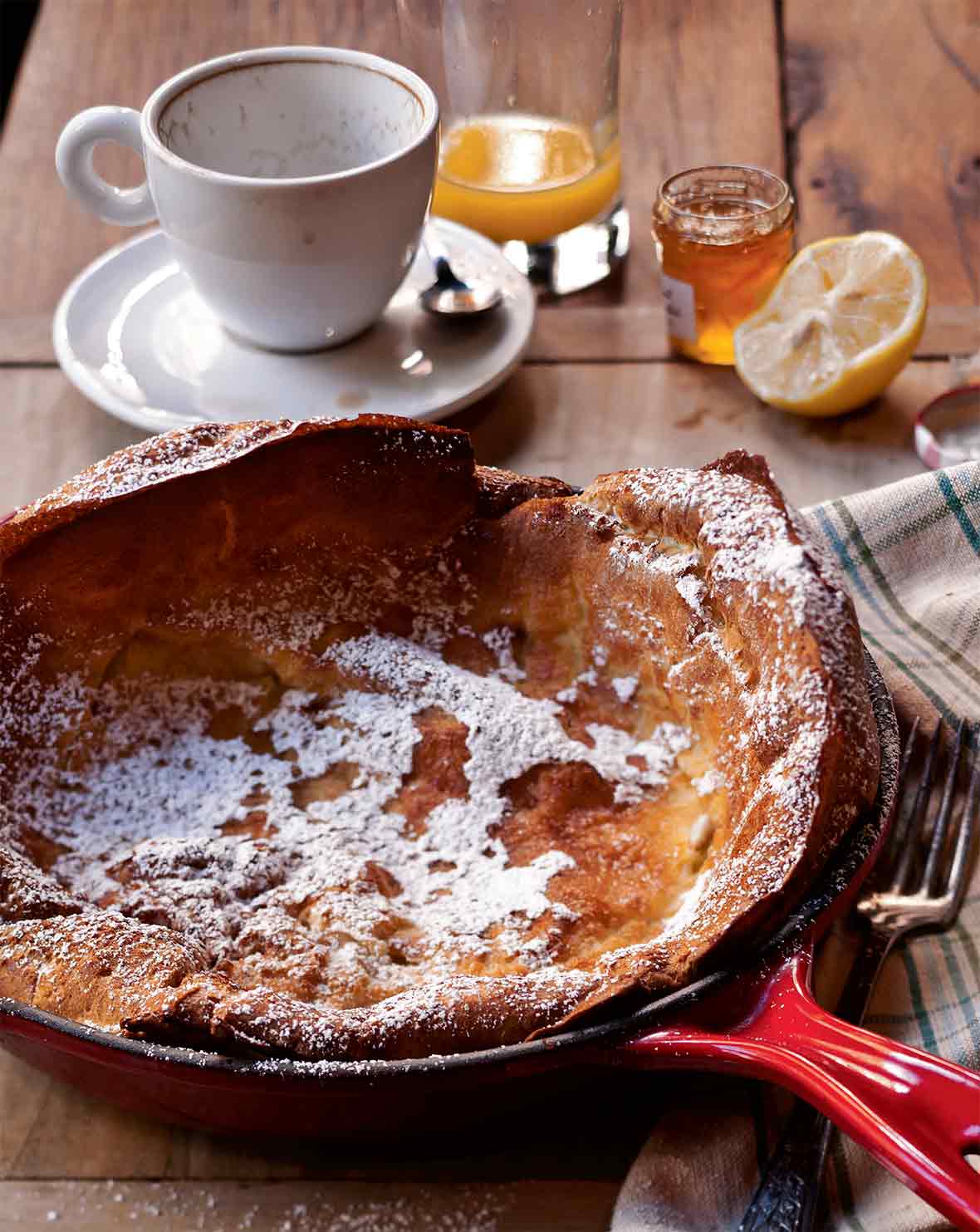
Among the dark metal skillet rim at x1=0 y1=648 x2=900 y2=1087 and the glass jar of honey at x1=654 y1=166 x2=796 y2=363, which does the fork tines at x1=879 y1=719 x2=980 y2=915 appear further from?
the glass jar of honey at x1=654 y1=166 x2=796 y2=363

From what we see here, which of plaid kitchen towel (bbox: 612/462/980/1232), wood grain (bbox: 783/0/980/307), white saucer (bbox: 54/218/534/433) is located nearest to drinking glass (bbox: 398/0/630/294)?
white saucer (bbox: 54/218/534/433)

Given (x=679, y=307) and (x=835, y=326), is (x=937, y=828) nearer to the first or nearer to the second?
(x=835, y=326)

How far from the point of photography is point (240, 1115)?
896 mm

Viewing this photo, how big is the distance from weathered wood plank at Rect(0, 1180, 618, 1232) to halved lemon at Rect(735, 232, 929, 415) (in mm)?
983

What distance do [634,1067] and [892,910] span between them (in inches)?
13.2

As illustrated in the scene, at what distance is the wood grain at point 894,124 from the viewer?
204 centimetres

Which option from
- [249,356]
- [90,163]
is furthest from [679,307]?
[90,163]

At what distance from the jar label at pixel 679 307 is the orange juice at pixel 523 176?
19 cm

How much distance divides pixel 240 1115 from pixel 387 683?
0.42 meters

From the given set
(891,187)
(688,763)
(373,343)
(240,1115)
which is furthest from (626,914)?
(891,187)

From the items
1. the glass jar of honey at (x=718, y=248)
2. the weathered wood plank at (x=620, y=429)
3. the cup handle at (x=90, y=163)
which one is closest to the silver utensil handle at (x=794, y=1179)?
the weathered wood plank at (x=620, y=429)

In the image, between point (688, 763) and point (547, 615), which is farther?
point (547, 615)

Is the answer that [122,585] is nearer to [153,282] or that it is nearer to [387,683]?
[387,683]

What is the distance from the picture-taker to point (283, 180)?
1486 millimetres
